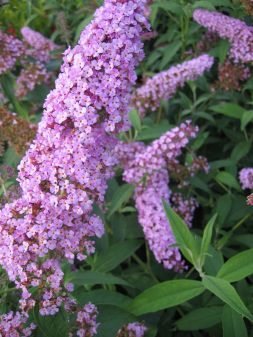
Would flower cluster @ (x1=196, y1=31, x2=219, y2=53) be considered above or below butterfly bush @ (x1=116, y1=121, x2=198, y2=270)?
above

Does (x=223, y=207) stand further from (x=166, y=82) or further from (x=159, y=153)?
(x=166, y=82)

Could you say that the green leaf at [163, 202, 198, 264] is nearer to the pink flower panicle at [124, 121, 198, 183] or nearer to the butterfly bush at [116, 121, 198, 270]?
the butterfly bush at [116, 121, 198, 270]

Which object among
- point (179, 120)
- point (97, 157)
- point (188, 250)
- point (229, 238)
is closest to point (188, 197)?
point (229, 238)

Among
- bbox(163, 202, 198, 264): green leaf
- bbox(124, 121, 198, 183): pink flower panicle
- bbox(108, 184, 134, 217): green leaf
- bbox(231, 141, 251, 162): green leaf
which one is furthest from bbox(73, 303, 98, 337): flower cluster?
bbox(231, 141, 251, 162): green leaf

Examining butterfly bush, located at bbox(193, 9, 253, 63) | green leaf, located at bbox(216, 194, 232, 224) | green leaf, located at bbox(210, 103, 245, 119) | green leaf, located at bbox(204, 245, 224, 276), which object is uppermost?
butterfly bush, located at bbox(193, 9, 253, 63)

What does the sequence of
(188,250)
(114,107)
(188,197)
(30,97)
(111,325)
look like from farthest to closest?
(30,97)
(188,197)
(111,325)
(188,250)
(114,107)

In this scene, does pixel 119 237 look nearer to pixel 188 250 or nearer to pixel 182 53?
pixel 188 250
